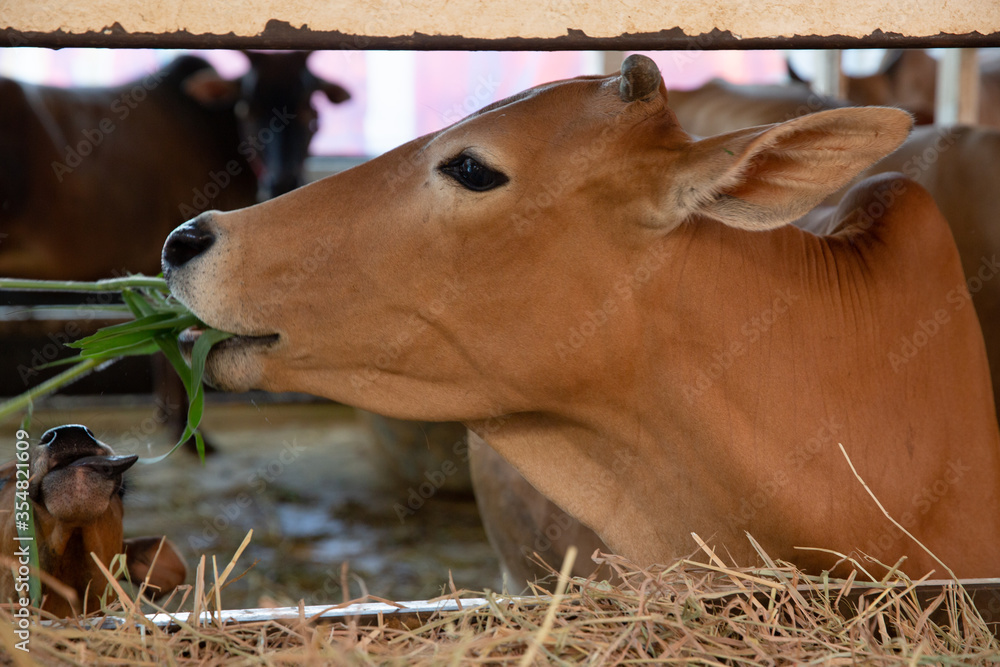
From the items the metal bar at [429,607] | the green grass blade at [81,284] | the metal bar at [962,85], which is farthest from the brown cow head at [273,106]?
the metal bar at [429,607]

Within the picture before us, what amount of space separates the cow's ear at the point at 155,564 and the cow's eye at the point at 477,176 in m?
1.05

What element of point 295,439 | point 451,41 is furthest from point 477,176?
point 295,439

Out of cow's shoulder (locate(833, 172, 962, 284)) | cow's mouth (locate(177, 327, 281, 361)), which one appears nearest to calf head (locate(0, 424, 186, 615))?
cow's mouth (locate(177, 327, 281, 361))

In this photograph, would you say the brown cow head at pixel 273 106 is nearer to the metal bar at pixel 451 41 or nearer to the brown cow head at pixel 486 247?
the brown cow head at pixel 486 247

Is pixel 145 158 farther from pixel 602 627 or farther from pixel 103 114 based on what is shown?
pixel 602 627

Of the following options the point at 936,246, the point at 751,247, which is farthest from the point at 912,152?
the point at 751,247

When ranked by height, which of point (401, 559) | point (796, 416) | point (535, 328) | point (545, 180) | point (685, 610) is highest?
point (545, 180)

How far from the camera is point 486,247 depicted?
2.07 meters

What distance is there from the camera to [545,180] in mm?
2072

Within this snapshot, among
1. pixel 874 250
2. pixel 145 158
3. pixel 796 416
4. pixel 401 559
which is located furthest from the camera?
pixel 145 158

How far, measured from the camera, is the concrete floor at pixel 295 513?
4129mm

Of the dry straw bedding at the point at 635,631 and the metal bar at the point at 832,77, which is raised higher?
the metal bar at the point at 832,77

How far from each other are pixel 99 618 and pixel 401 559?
9.19 ft

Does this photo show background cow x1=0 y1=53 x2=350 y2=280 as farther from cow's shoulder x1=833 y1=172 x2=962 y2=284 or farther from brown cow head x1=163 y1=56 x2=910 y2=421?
cow's shoulder x1=833 y1=172 x2=962 y2=284
